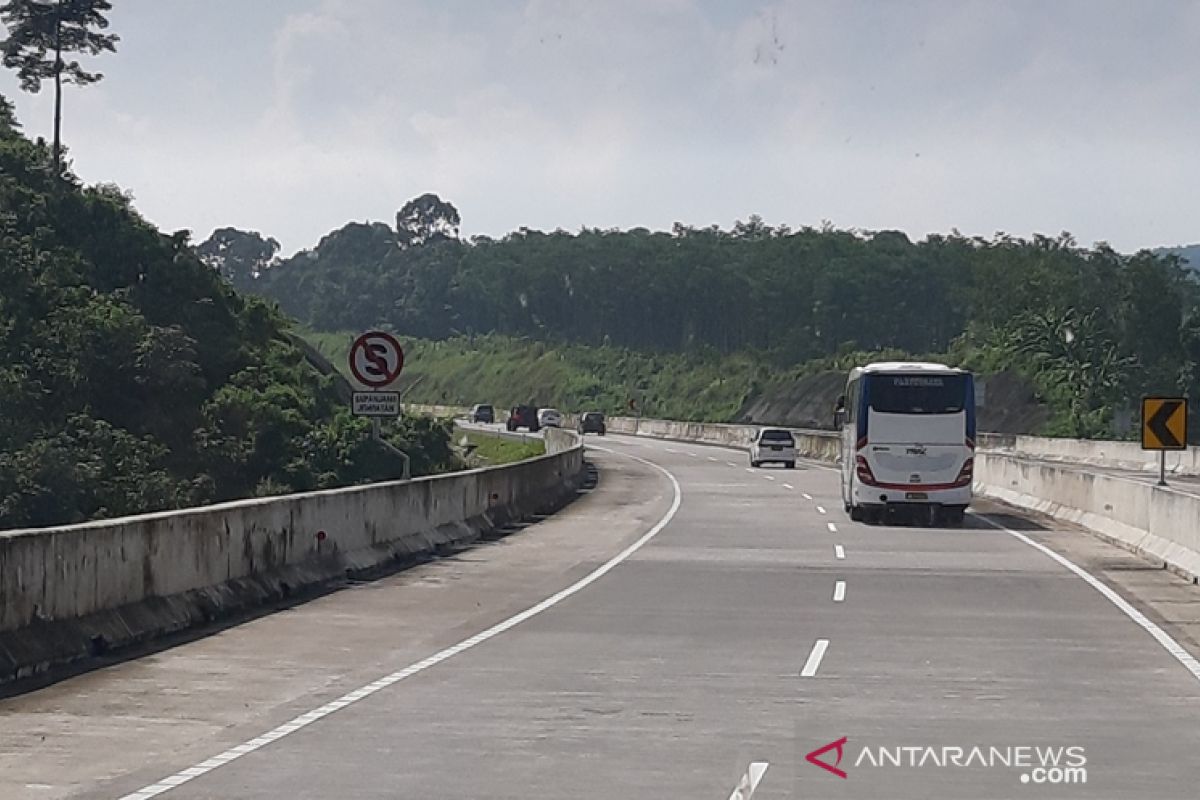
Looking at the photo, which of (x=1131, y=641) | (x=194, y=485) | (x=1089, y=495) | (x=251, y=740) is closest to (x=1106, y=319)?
(x=194, y=485)

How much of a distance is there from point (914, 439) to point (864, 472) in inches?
45.7

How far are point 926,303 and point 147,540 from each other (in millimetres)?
160299

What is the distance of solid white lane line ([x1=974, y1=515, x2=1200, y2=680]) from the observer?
627 inches

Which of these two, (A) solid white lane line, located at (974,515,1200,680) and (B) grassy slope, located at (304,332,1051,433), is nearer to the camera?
(A) solid white lane line, located at (974,515,1200,680)

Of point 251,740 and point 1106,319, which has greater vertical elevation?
point 1106,319

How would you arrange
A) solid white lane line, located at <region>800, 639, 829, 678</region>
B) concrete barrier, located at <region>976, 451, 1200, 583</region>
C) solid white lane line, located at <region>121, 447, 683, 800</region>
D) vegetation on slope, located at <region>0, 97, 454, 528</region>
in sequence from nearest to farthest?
solid white lane line, located at <region>121, 447, 683, 800</region>, solid white lane line, located at <region>800, 639, 829, 678</region>, concrete barrier, located at <region>976, 451, 1200, 583</region>, vegetation on slope, located at <region>0, 97, 454, 528</region>

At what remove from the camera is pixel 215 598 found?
727 inches

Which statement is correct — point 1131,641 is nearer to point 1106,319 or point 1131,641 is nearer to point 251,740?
point 251,740

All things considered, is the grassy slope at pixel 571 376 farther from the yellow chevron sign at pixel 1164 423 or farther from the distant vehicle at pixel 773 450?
the yellow chevron sign at pixel 1164 423

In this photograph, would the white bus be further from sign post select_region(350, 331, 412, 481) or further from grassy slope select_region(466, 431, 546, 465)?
grassy slope select_region(466, 431, 546, 465)

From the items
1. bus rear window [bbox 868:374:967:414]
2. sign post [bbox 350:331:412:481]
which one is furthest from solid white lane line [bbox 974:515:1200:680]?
sign post [bbox 350:331:412:481]

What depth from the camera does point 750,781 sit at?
404 inches

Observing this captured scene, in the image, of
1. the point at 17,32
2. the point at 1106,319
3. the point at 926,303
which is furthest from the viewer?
the point at 926,303

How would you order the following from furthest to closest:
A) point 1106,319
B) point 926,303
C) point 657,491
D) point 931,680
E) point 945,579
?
point 926,303, point 1106,319, point 657,491, point 945,579, point 931,680
